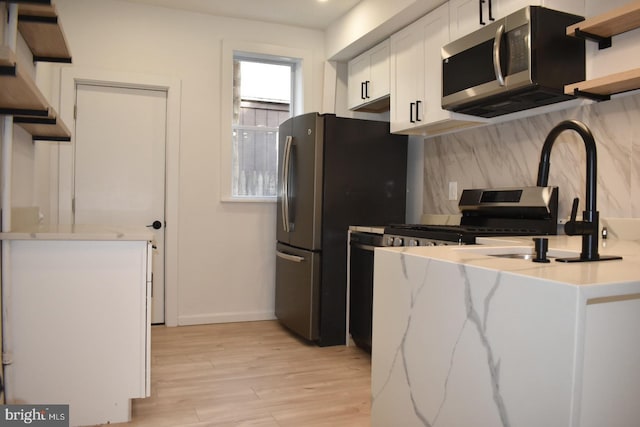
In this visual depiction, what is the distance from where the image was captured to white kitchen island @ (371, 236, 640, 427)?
67 centimetres

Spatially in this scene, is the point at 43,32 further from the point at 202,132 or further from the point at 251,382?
the point at 251,382

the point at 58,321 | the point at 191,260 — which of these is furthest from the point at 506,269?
the point at 191,260

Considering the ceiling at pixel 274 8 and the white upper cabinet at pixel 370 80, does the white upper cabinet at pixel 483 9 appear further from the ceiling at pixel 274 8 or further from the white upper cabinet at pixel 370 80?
the ceiling at pixel 274 8

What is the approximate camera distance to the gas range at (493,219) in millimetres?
2248

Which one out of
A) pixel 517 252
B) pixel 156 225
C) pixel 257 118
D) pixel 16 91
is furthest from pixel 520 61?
pixel 156 225

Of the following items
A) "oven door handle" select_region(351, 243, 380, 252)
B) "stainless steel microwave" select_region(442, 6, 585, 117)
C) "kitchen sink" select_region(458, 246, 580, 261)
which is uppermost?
"stainless steel microwave" select_region(442, 6, 585, 117)

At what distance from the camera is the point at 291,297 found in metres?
3.58

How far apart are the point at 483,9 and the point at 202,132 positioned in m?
2.31

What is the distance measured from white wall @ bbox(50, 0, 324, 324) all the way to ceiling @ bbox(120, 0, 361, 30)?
0.09 m

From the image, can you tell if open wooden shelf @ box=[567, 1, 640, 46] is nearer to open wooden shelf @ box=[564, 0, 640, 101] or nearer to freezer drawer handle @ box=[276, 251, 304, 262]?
open wooden shelf @ box=[564, 0, 640, 101]

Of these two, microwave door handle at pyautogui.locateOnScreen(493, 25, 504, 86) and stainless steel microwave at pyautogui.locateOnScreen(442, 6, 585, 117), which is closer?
stainless steel microwave at pyautogui.locateOnScreen(442, 6, 585, 117)

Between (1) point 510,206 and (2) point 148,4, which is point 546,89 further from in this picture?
(2) point 148,4

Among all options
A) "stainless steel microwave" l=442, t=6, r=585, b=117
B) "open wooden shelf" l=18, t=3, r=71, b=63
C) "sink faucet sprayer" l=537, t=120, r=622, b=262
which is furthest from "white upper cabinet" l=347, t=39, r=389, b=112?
"sink faucet sprayer" l=537, t=120, r=622, b=262

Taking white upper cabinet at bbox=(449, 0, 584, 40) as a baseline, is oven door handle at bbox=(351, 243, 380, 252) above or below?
below
